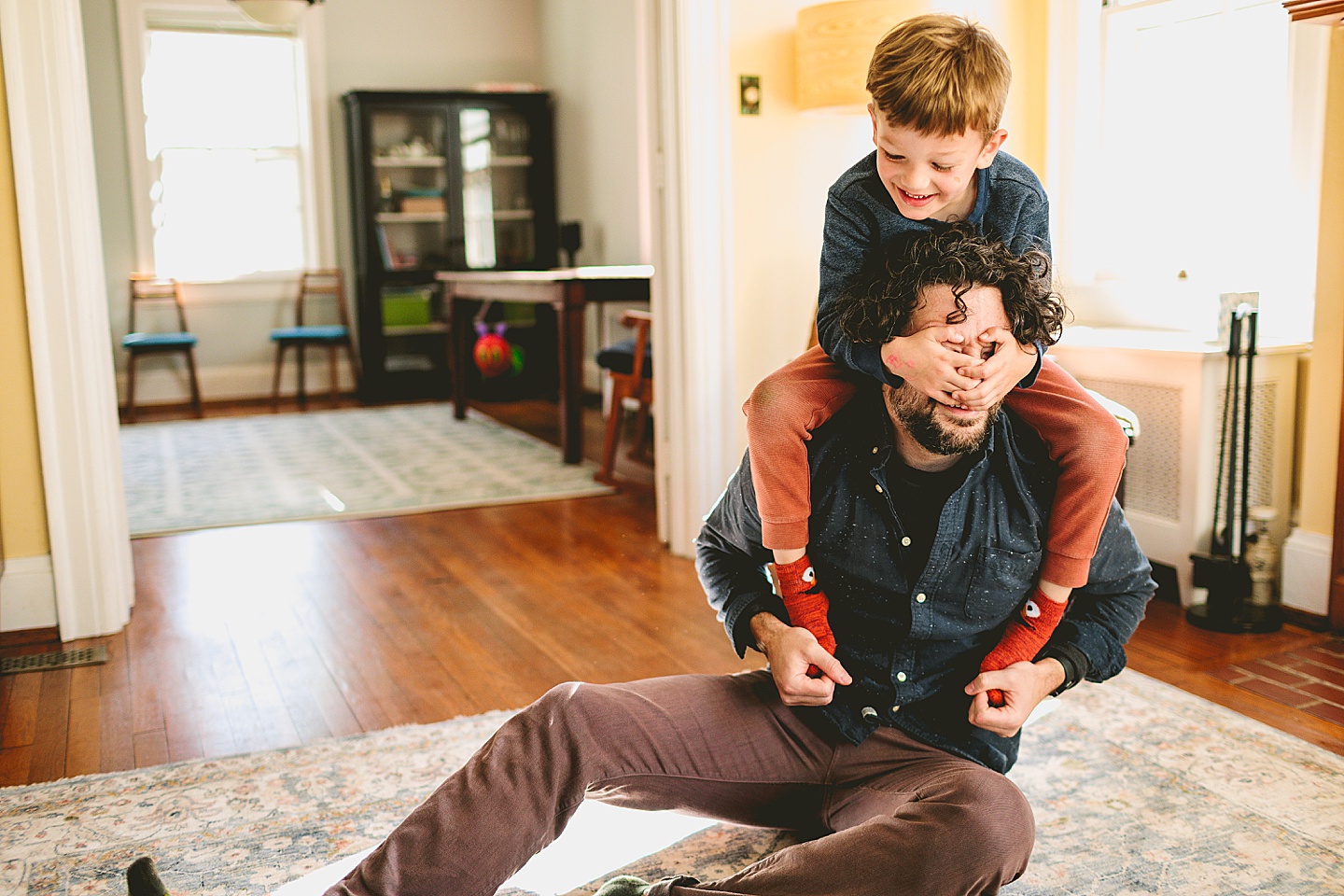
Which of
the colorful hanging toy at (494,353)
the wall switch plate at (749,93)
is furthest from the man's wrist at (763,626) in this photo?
the colorful hanging toy at (494,353)

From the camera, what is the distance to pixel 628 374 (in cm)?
465

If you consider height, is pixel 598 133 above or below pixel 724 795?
above

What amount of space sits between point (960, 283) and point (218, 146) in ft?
24.1

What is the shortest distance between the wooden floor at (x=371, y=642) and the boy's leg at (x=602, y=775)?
107 cm

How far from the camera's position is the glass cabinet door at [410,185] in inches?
299

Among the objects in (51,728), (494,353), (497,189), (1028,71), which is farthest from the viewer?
(497,189)

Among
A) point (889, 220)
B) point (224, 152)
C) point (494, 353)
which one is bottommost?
point (494, 353)

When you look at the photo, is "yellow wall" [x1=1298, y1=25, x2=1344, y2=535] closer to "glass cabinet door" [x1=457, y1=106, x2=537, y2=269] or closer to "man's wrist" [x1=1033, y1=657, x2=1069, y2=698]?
"man's wrist" [x1=1033, y1=657, x2=1069, y2=698]

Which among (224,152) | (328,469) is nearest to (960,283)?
(328,469)

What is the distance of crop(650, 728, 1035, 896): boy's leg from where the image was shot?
1249 millimetres

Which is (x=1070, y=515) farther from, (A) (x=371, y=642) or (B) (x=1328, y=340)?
(A) (x=371, y=642)

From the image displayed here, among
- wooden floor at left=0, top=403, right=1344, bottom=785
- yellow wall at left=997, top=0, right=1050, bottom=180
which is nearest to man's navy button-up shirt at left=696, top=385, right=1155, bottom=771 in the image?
wooden floor at left=0, top=403, right=1344, bottom=785

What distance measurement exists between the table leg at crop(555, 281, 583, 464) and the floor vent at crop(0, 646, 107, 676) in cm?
244

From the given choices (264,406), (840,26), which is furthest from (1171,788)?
(264,406)
